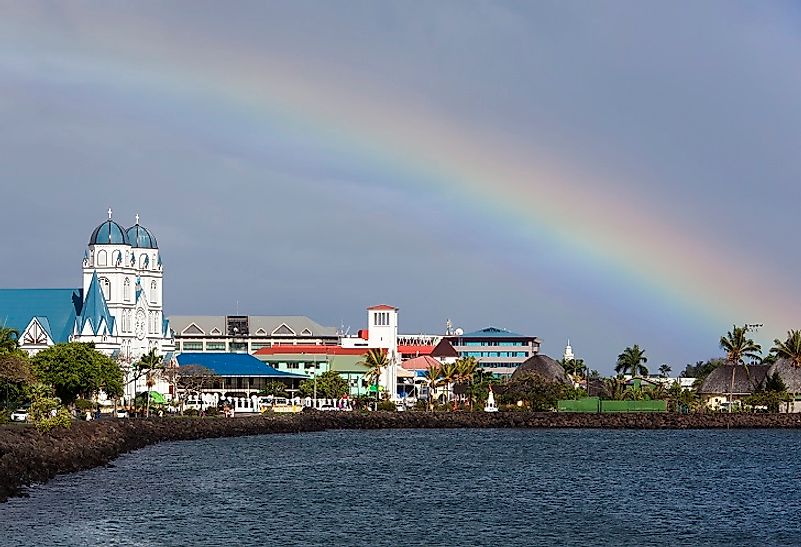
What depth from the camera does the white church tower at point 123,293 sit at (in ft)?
510

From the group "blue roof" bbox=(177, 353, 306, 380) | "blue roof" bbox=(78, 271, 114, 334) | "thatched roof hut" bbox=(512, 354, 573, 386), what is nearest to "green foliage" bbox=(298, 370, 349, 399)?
"blue roof" bbox=(177, 353, 306, 380)

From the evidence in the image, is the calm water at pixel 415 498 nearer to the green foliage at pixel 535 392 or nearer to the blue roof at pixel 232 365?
the green foliage at pixel 535 392

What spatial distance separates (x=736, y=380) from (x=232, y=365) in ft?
214

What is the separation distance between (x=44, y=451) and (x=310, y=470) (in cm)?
1748

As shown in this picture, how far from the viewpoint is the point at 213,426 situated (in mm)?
116500

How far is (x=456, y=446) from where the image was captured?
110250 millimetres

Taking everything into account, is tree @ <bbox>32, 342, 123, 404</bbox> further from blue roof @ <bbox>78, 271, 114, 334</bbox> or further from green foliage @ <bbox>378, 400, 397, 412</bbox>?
green foliage @ <bbox>378, 400, 397, 412</bbox>

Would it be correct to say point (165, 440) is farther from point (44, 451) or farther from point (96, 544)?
point (96, 544)

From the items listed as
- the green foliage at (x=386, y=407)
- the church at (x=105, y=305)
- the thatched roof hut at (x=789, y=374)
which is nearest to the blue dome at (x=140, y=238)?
the church at (x=105, y=305)

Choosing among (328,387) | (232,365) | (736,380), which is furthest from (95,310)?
(736,380)

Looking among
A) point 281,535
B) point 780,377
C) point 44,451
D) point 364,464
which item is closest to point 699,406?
point 780,377

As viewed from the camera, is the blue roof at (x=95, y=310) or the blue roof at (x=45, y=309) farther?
the blue roof at (x=45, y=309)

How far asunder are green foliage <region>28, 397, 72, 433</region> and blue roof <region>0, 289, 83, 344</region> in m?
74.7

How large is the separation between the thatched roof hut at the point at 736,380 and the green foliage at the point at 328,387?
4627 centimetres
